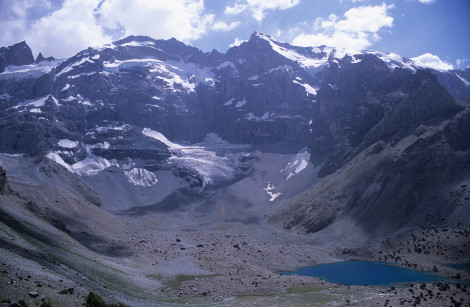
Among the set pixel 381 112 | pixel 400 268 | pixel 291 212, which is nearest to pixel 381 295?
pixel 400 268

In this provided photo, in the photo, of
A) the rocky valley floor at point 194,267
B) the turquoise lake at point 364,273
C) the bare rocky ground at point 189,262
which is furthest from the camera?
the turquoise lake at point 364,273

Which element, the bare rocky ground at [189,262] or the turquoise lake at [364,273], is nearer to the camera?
the bare rocky ground at [189,262]

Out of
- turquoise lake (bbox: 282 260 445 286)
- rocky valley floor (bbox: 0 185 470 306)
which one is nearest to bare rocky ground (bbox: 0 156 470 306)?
rocky valley floor (bbox: 0 185 470 306)

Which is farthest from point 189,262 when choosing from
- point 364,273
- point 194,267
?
point 364,273

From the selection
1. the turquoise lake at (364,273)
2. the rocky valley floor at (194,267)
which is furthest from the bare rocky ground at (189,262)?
the turquoise lake at (364,273)

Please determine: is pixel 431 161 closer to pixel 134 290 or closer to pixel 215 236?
pixel 215 236

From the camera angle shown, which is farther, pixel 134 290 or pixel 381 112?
pixel 381 112

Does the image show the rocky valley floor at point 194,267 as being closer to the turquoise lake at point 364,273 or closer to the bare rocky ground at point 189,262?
the bare rocky ground at point 189,262
